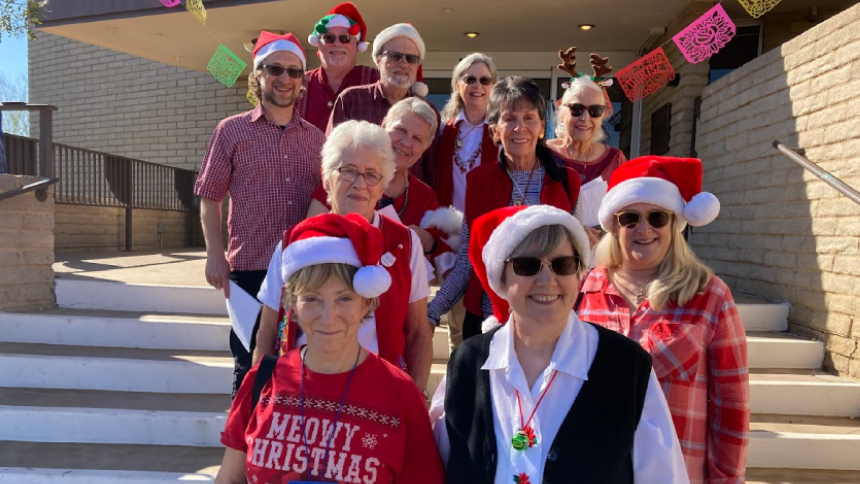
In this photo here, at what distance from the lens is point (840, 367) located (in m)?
4.02

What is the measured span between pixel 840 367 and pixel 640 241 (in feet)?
10.7

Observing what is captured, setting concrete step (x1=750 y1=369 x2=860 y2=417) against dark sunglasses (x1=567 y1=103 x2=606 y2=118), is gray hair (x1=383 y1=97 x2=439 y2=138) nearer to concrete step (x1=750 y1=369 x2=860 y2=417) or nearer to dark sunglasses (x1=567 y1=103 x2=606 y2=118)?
dark sunglasses (x1=567 y1=103 x2=606 y2=118)

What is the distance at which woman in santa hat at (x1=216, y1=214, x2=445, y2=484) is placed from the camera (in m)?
1.42

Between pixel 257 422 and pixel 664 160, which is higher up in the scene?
pixel 664 160

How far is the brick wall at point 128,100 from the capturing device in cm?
1045

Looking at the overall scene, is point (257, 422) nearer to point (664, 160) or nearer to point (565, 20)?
point (664, 160)

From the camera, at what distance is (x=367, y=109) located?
3.15 meters

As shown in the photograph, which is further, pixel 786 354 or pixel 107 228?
pixel 107 228

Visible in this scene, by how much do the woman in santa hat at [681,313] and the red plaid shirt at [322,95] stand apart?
2066 millimetres

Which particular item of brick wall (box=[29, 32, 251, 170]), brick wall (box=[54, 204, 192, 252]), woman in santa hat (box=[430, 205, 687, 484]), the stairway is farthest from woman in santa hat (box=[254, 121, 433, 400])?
brick wall (box=[29, 32, 251, 170])

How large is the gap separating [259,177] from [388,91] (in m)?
0.96

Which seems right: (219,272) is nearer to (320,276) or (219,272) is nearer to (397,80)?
(320,276)

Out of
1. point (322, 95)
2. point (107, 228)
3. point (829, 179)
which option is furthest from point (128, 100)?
point (829, 179)

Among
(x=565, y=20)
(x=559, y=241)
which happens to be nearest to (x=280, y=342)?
(x=559, y=241)
